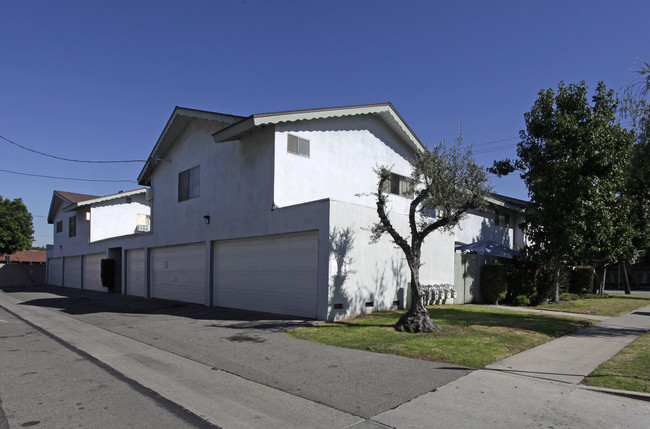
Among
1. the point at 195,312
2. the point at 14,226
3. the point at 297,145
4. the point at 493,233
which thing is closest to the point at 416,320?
the point at 297,145

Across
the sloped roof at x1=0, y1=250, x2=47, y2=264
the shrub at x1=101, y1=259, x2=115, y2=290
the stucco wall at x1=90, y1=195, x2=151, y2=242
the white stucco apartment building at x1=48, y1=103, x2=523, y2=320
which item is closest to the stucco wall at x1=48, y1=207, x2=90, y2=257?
the stucco wall at x1=90, y1=195, x2=151, y2=242

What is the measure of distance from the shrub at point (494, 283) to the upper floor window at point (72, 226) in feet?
→ 93.5

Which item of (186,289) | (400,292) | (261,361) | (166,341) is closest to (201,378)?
(261,361)

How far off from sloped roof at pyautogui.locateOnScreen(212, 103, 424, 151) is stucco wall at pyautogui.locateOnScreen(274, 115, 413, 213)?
1.12 feet

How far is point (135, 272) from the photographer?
22.6 metres

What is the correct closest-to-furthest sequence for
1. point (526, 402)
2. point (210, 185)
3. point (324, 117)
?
point (526, 402) < point (324, 117) < point (210, 185)

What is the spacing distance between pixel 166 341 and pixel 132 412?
490 cm

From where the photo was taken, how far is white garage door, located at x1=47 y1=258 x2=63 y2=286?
34.6 m

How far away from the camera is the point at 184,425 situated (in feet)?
15.2

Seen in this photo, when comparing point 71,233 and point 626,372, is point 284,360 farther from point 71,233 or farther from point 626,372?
point 71,233

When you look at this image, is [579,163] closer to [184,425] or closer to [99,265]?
[184,425]

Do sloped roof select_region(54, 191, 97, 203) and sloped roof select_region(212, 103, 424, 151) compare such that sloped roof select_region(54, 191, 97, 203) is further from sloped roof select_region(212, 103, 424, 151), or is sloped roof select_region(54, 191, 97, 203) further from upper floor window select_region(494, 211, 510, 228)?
upper floor window select_region(494, 211, 510, 228)

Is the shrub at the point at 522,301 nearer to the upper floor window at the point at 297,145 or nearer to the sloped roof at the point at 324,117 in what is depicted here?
the sloped roof at the point at 324,117

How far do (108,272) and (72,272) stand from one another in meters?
9.55
